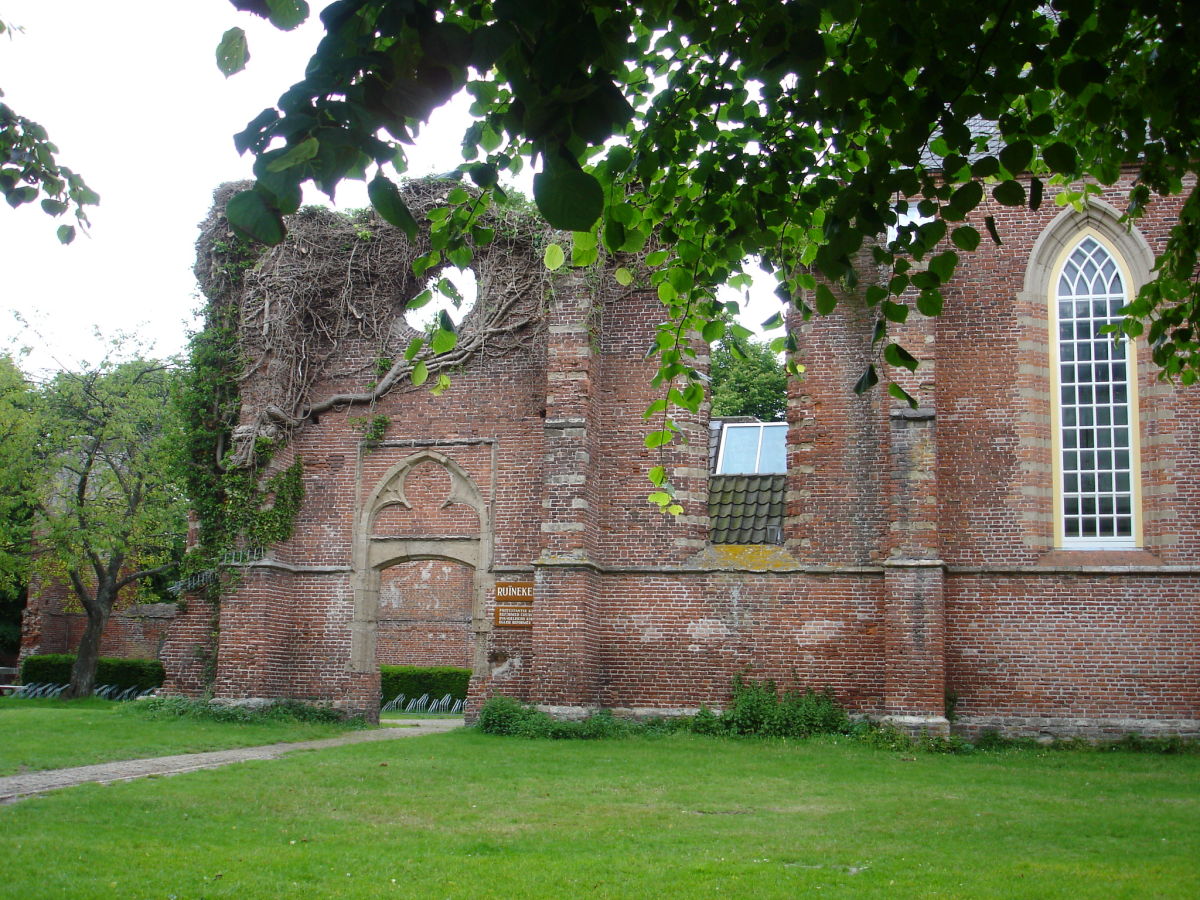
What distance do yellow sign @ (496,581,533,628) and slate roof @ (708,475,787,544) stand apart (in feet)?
9.79

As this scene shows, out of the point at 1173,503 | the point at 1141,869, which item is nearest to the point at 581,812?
the point at 1141,869

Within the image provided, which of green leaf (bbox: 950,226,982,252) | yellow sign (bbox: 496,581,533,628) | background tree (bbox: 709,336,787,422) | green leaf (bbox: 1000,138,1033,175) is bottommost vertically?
yellow sign (bbox: 496,581,533,628)

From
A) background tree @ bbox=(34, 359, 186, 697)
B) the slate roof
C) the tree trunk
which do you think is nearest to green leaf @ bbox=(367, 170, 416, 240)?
the slate roof

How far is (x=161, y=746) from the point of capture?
13.6 m

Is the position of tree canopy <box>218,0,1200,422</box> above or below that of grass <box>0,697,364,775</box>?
above

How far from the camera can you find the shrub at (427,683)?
30000 millimetres

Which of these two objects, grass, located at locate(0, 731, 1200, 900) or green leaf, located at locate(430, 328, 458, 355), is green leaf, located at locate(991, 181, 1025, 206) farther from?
grass, located at locate(0, 731, 1200, 900)

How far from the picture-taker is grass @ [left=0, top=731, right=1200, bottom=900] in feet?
22.0

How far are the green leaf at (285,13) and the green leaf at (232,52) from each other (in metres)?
0.12

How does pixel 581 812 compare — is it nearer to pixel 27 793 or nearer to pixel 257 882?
pixel 257 882

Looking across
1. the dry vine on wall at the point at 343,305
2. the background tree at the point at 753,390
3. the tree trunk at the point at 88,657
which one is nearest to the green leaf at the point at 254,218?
the dry vine on wall at the point at 343,305

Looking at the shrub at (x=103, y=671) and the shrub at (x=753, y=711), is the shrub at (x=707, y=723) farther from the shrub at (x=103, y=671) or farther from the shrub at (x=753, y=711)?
the shrub at (x=103, y=671)

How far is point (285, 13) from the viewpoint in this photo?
3150mm

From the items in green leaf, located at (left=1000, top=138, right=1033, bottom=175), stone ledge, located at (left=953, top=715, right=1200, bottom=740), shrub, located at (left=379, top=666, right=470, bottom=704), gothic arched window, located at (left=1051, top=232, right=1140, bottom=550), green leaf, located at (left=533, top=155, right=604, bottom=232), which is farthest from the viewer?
shrub, located at (left=379, top=666, right=470, bottom=704)
